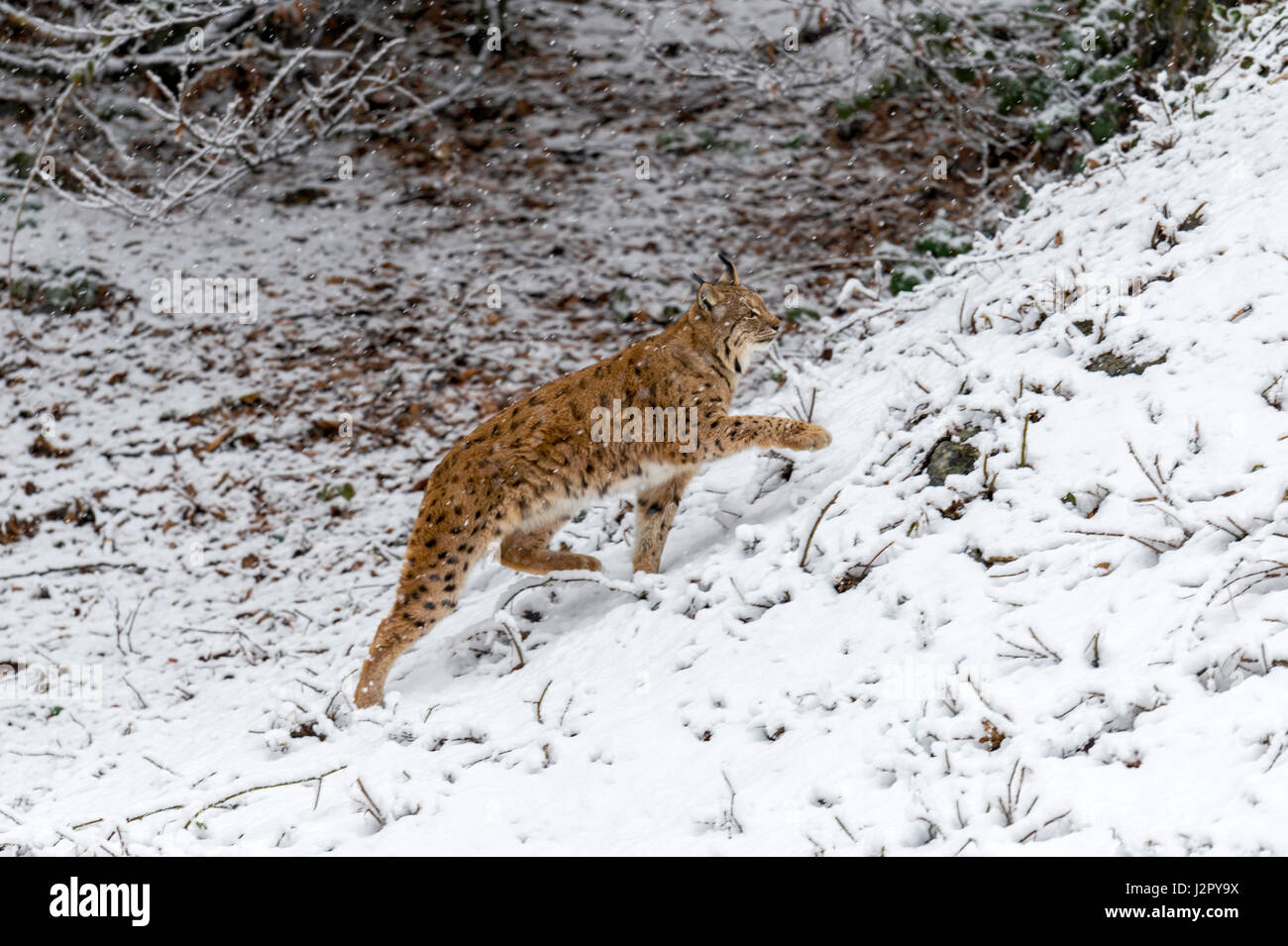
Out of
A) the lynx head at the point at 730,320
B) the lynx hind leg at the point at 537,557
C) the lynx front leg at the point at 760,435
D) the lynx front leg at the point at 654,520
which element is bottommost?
the lynx hind leg at the point at 537,557

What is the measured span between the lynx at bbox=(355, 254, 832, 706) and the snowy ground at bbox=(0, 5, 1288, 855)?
0.29m

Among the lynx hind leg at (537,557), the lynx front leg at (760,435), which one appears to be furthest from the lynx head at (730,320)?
the lynx hind leg at (537,557)

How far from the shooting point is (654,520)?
5.87 metres

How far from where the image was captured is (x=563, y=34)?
42.6ft

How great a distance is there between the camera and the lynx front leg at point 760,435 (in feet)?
18.2

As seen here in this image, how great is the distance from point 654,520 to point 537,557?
76cm

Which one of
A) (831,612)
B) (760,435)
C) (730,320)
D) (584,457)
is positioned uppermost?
(730,320)

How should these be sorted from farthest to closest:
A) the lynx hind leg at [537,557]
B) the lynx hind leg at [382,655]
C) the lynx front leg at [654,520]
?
the lynx hind leg at [537,557], the lynx front leg at [654,520], the lynx hind leg at [382,655]

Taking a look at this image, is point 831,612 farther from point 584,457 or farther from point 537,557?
point 537,557

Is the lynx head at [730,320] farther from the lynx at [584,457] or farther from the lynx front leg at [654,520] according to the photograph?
the lynx front leg at [654,520]

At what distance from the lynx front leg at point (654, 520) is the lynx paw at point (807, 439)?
63 cm

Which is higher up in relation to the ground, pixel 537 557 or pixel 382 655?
pixel 537 557

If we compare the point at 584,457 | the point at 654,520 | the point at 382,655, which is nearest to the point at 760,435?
the point at 654,520
